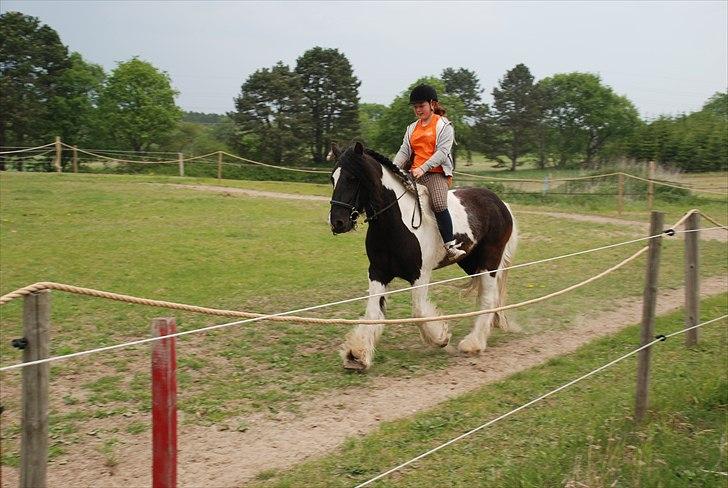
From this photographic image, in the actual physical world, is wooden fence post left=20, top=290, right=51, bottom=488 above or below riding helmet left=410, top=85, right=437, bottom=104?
below

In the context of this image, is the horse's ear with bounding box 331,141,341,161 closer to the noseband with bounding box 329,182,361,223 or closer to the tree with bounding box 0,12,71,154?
the noseband with bounding box 329,182,361,223

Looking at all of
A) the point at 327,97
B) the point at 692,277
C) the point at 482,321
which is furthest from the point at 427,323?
the point at 327,97

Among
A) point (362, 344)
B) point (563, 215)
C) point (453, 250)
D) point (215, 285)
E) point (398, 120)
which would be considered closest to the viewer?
point (362, 344)

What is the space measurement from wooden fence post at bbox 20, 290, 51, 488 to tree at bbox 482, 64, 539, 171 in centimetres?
5482

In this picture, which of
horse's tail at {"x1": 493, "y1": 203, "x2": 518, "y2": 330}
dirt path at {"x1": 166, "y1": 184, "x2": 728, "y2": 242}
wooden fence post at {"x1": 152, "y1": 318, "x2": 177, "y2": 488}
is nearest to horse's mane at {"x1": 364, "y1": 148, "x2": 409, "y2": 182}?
horse's tail at {"x1": 493, "y1": 203, "x2": 518, "y2": 330}

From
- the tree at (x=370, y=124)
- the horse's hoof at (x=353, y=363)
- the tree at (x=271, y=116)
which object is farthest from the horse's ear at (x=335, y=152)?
the tree at (x=271, y=116)

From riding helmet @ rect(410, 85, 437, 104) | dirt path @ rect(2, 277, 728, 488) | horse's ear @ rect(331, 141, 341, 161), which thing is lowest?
dirt path @ rect(2, 277, 728, 488)

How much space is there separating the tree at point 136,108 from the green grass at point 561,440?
48429mm

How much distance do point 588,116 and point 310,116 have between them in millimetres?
29760

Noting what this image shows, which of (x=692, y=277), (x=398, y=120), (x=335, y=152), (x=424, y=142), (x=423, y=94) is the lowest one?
(x=692, y=277)

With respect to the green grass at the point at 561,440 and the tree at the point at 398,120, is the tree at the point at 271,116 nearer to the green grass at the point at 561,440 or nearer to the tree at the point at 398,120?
the tree at the point at 398,120

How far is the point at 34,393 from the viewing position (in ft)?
6.89

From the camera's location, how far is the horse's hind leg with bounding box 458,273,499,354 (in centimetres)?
625

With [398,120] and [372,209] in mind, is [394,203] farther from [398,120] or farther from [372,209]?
[398,120]
